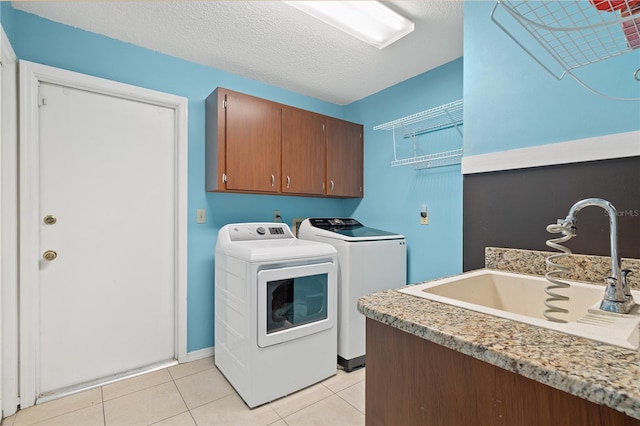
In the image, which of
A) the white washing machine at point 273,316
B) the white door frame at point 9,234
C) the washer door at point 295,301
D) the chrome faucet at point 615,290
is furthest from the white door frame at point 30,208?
the chrome faucet at point 615,290

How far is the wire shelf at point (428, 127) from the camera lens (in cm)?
221

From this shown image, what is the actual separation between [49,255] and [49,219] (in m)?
0.22

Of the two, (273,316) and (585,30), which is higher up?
(585,30)

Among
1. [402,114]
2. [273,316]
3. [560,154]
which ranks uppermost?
[402,114]

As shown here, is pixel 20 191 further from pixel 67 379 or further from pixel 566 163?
pixel 566 163

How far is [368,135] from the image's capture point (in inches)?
120

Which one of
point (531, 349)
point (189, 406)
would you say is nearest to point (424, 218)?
point (531, 349)

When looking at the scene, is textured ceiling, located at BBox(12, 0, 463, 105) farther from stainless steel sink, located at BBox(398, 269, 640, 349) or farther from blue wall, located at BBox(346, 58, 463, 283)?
stainless steel sink, located at BBox(398, 269, 640, 349)

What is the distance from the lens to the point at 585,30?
3.07 ft

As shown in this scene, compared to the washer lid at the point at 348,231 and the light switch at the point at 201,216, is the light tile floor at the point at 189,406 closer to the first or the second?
the washer lid at the point at 348,231

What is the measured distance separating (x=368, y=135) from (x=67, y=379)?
3058 mm

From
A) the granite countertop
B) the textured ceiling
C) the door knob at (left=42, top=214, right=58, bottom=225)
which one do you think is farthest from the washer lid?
the door knob at (left=42, top=214, right=58, bottom=225)

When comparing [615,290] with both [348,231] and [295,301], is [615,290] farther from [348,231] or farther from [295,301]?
[348,231]

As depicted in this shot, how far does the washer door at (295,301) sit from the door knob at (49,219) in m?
1.36
